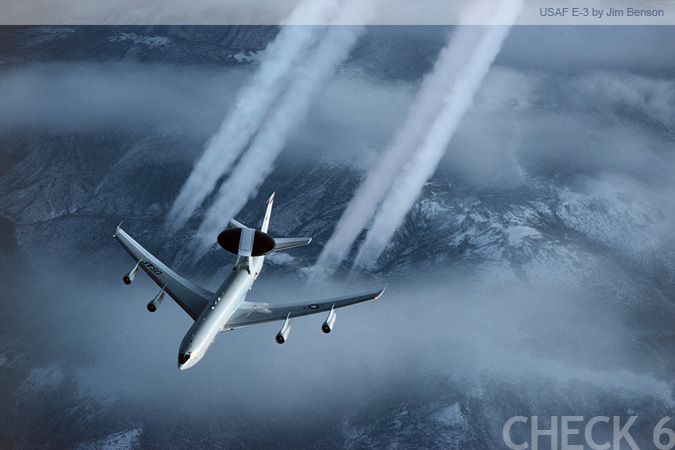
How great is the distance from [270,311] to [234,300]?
15.1ft

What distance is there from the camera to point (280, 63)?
163500mm

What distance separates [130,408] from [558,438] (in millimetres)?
110541

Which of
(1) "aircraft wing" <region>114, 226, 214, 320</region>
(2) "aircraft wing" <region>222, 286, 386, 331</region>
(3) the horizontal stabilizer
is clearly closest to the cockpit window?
(2) "aircraft wing" <region>222, 286, 386, 331</region>

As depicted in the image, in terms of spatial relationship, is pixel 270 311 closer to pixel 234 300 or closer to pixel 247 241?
pixel 234 300

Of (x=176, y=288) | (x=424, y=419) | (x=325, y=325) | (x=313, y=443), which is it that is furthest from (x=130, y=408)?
(x=325, y=325)

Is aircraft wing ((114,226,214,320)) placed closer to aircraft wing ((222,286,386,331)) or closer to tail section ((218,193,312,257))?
aircraft wing ((222,286,386,331))

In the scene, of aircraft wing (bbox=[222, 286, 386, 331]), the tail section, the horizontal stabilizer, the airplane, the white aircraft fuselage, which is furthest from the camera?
the horizontal stabilizer

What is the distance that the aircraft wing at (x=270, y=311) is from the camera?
86250 mm

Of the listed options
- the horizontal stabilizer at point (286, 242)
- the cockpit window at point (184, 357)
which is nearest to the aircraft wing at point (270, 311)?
the horizontal stabilizer at point (286, 242)

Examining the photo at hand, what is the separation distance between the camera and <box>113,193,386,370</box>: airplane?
271 ft

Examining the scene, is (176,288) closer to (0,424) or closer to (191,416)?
(191,416)

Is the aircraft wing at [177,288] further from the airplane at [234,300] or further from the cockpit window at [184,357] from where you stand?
the cockpit window at [184,357]

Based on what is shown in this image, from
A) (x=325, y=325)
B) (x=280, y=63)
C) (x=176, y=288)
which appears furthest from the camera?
(x=280, y=63)

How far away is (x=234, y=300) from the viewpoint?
87.2 m
